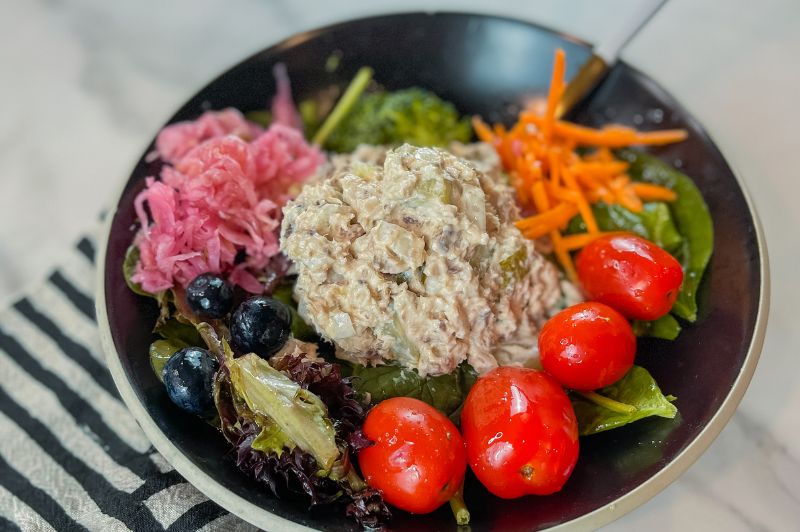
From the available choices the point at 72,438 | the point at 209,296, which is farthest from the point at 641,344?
the point at 72,438

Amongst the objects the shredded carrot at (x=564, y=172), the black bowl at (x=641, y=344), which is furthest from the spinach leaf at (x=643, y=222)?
the black bowl at (x=641, y=344)

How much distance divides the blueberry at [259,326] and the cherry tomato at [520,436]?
1.77 feet

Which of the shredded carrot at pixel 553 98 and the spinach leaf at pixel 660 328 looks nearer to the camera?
the spinach leaf at pixel 660 328

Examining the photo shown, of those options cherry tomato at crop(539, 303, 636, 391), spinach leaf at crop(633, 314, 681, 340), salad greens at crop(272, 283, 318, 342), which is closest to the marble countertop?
spinach leaf at crop(633, 314, 681, 340)

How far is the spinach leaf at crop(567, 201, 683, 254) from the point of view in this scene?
2.38 meters

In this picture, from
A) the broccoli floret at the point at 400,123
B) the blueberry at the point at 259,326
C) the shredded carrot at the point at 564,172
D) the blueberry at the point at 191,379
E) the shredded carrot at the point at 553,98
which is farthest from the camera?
the broccoli floret at the point at 400,123

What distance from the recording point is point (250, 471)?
1809 mm

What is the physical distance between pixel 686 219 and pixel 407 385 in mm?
1067

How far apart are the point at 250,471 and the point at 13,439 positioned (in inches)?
35.6

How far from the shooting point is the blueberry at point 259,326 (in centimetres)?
195

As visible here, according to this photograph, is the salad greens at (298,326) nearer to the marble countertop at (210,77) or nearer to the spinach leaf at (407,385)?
the spinach leaf at (407,385)

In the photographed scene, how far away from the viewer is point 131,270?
83.5 inches

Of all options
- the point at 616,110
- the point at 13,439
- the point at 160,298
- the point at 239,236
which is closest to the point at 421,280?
the point at 239,236

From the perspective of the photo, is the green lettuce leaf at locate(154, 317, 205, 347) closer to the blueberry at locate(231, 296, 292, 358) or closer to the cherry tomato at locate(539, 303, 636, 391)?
the blueberry at locate(231, 296, 292, 358)
